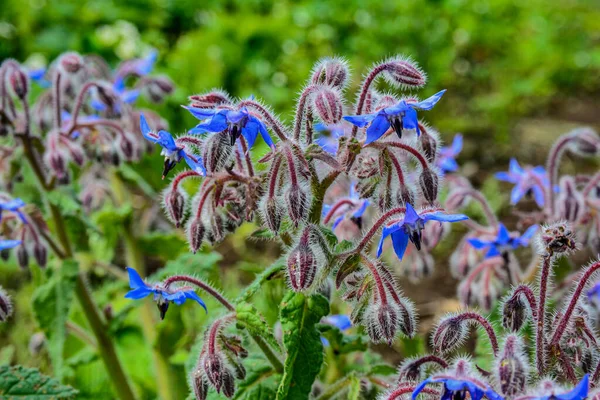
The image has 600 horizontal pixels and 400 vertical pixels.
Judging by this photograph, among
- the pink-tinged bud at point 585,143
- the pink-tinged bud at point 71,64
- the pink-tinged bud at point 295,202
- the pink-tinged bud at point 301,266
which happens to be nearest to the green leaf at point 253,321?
the pink-tinged bud at point 301,266

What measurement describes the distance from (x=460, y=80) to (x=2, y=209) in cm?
535

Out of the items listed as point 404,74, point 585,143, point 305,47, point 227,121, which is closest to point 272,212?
point 227,121

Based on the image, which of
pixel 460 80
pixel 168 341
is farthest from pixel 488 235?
pixel 460 80

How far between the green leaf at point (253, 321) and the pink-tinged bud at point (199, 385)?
0.45 ft

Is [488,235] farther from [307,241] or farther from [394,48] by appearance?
[394,48]

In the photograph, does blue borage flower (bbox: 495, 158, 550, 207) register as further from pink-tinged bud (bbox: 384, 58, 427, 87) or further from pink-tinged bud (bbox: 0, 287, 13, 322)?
pink-tinged bud (bbox: 0, 287, 13, 322)

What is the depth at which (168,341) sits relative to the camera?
2502mm

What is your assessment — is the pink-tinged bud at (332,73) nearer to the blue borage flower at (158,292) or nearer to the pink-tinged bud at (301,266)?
the pink-tinged bud at (301,266)

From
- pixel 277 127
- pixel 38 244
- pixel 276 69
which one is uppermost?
pixel 276 69

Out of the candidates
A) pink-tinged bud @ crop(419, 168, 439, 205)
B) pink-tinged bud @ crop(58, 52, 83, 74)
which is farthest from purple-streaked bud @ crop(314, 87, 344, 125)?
pink-tinged bud @ crop(58, 52, 83, 74)

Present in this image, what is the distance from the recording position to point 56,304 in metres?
2.15

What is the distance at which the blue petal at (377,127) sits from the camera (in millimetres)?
1375

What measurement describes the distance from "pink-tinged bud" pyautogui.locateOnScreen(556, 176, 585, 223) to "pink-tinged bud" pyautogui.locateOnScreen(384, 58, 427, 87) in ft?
2.91

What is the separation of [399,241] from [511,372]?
0.36 metres
